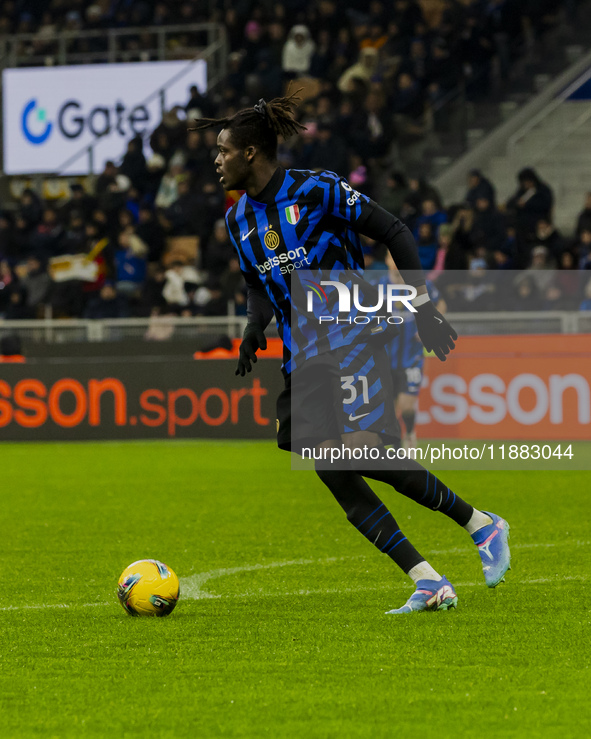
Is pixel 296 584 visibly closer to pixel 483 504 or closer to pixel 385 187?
pixel 483 504

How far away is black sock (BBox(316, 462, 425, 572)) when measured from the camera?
5.22m

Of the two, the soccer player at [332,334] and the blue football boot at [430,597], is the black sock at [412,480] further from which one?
the blue football boot at [430,597]

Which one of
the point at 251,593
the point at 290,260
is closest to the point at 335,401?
the point at 290,260

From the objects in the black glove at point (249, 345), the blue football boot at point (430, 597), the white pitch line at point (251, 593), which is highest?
the black glove at point (249, 345)

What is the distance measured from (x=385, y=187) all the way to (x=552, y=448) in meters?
6.21

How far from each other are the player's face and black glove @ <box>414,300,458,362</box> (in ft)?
3.00

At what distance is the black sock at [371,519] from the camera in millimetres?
5223

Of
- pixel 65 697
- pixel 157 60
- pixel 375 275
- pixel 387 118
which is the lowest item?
pixel 65 697

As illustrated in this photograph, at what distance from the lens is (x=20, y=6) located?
987 inches

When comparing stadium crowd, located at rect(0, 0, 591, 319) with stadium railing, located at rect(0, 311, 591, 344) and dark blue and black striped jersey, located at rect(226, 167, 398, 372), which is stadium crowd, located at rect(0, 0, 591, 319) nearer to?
stadium railing, located at rect(0, 311, 591, 344)

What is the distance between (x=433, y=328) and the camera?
5.11 m

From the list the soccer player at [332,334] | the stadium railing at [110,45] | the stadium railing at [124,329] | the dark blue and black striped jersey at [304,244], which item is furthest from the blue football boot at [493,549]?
the stadium railing at [110,45]

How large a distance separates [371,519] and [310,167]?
13.2 metres

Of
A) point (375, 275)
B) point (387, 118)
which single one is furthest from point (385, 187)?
point (375, 275)
